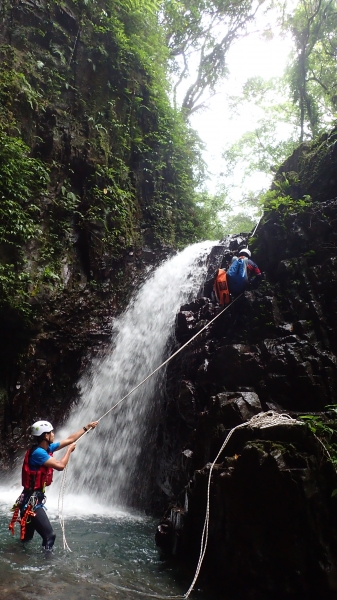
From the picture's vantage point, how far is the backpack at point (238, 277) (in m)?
7.59

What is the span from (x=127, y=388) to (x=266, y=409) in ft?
13.4

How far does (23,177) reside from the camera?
31.9 ft

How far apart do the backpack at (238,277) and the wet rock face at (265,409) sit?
21cm

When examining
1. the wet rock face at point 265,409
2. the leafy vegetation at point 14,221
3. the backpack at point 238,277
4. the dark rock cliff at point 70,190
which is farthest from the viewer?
the dark rock cliff at point 70,190

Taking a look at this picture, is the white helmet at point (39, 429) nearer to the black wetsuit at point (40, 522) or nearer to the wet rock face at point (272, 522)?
the black wetsuit at point (40, 522)

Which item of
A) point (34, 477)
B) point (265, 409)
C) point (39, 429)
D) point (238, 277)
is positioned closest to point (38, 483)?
point (34, 477)

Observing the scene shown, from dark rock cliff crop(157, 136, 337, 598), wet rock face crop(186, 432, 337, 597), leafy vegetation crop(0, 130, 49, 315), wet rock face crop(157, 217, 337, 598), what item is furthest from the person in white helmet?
leafy vegetation crop(0, 130, 49, 315)

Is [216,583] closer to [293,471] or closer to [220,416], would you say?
[293,471]

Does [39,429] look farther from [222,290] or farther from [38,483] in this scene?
[222,290]

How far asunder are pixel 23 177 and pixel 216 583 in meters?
9.36

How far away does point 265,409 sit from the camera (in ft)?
18.9

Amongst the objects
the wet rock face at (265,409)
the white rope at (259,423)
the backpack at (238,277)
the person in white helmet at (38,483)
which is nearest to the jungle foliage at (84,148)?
the wet rock face at (265,409)

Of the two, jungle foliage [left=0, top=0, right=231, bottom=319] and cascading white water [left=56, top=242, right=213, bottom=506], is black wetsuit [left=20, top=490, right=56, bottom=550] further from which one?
jungle foliage [left=0, top=0, right=231, bottom=319]

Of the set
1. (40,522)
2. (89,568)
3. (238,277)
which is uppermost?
(238,277)
